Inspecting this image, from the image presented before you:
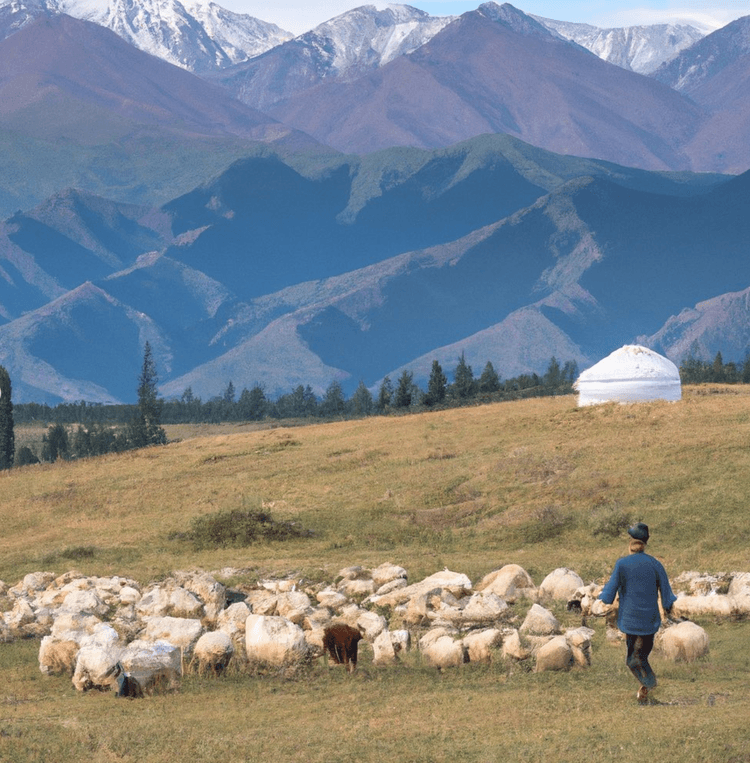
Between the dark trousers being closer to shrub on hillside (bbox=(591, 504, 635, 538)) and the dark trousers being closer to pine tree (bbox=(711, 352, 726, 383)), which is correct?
shrub on hillside (bbox=(591, 504, 635, 538))

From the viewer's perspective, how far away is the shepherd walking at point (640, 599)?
21.5m

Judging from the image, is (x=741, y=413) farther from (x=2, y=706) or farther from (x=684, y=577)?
(x=2, y=706)

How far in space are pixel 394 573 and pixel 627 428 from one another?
25.4m

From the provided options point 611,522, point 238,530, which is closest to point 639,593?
point 611,522

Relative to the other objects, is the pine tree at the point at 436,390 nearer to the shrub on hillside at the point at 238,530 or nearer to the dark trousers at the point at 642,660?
the shrub on hillside at the point at 238,530

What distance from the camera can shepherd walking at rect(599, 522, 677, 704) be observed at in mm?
21531

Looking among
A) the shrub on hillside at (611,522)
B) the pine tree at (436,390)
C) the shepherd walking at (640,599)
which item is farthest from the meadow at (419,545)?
the pine tree at (436,390)

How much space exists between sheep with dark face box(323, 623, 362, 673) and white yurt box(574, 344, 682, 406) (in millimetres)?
46983

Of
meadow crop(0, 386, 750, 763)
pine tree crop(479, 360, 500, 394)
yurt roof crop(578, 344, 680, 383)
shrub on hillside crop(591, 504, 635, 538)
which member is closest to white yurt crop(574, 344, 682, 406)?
yurt roof crop(578, 344, 680, 383)

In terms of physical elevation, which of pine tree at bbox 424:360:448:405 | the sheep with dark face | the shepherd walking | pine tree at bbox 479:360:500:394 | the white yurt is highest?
pine tree at bbox 479:360:500:394

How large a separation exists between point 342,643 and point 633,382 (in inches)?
1931

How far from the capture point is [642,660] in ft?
71.4

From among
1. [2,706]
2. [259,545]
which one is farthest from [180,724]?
[259,545]

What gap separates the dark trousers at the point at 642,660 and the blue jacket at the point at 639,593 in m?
0.17
